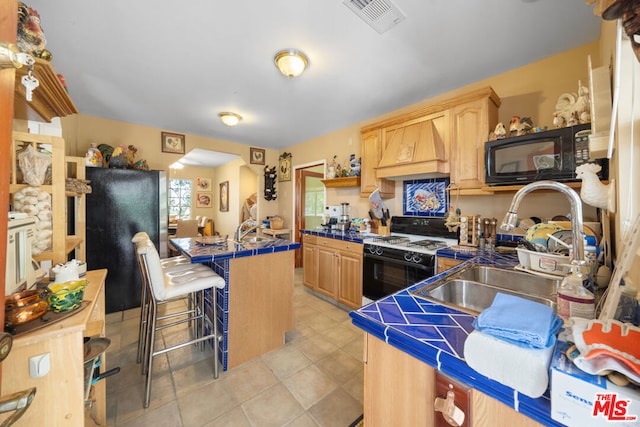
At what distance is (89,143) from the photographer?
3203 mm

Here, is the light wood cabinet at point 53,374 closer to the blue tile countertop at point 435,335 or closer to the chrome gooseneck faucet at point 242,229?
the blue tile countertop at point 435,335

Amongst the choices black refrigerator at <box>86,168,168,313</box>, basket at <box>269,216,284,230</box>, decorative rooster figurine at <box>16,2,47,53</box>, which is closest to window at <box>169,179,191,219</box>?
basket at <box>269,216,284,230</box>

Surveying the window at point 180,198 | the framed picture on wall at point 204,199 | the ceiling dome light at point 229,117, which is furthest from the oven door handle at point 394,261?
the window at point 180,198

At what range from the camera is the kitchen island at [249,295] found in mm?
1808

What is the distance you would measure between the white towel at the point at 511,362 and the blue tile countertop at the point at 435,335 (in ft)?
0.11

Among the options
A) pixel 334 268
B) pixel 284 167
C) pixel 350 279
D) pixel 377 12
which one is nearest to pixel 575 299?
pixel 377 12

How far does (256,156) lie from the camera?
15.7ft

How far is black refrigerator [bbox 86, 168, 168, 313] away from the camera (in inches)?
107

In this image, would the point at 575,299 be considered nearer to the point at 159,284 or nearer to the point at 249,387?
the point at 249,387

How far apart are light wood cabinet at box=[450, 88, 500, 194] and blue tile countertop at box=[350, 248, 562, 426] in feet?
5.76

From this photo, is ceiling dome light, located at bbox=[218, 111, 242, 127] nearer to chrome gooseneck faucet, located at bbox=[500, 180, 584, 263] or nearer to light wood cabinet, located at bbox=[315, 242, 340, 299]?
light wood cabinet, located at bbox=[315, 242, 340, 299]

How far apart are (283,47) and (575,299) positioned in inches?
89.5

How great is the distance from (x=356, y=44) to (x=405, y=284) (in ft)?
6.94

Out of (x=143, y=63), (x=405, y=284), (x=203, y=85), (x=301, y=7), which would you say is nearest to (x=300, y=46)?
(x=301, y=7)
